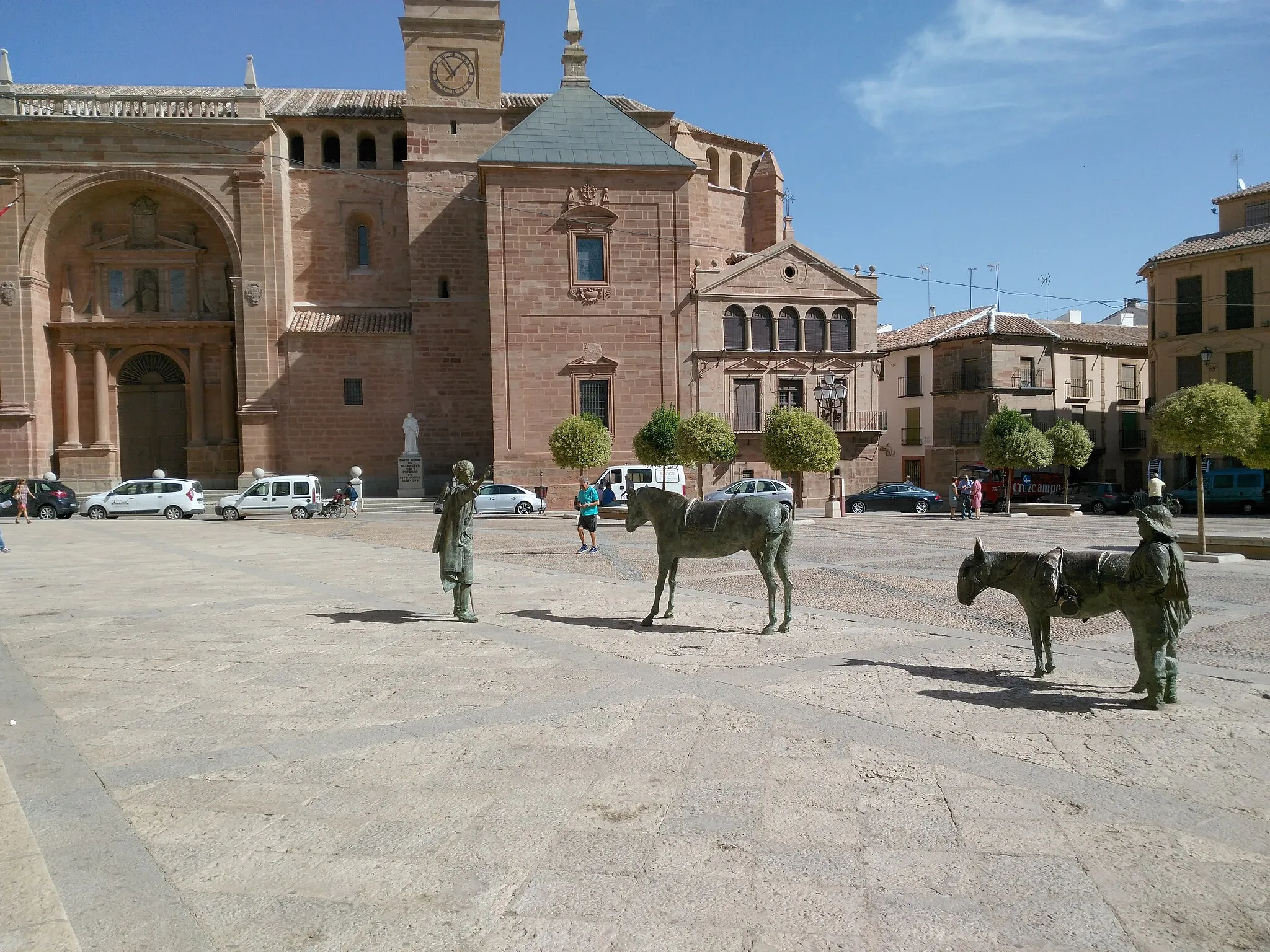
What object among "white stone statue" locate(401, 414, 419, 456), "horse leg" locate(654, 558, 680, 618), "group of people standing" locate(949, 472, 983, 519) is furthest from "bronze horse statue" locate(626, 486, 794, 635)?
"white stone statue" locate(401, 414, 419, 456)

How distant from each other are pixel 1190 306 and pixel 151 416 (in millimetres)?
40023

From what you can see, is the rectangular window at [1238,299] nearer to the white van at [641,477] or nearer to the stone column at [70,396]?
the white van at [641,477]

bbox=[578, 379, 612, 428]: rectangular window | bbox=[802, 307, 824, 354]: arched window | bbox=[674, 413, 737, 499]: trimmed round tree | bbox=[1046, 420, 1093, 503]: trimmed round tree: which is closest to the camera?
bbox=[674, 413, 737, 499]: trimmed round tree

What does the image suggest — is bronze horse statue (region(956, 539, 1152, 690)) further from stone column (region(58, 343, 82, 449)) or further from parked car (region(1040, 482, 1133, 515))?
stone column (region(58, 343, 82, 449))

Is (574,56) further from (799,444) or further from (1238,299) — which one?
(1238,299)

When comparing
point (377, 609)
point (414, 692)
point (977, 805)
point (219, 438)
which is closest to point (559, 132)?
point (219, 438)

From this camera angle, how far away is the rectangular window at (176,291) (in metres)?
33.8

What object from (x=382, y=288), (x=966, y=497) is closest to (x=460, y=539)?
(x=966, y=497)

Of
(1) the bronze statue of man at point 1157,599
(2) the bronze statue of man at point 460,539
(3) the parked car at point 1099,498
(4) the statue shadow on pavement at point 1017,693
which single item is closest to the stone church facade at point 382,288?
(3) the parked car at point 1099,498

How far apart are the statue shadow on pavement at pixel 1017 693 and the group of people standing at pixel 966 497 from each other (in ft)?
66.3

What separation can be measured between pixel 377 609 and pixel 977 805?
273 inches

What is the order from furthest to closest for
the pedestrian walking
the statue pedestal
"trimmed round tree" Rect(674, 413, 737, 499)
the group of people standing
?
the statue pedestal < "trimmed round tree" Rect(674, 413, 737, 499) < the group of people standing < the pedestrian walking

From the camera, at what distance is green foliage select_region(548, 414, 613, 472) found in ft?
91.9

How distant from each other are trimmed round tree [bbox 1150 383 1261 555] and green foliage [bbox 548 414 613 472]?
16424 millimetres
